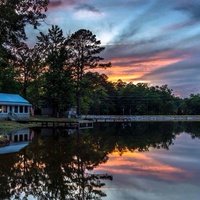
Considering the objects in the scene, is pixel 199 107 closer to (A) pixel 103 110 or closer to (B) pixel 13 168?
(A) pixel 103 110

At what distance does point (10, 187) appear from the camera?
50.0 feet

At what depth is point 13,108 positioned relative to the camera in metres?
68.7

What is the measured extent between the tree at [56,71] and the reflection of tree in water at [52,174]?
48.3 metres

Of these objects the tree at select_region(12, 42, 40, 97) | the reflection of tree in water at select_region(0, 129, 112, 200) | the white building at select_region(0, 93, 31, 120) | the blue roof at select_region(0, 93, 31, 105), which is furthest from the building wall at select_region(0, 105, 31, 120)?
the reflection of tree in water at select_region(0, 129, 112, 200)

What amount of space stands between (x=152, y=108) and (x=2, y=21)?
137220 mm

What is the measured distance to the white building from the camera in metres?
65.6

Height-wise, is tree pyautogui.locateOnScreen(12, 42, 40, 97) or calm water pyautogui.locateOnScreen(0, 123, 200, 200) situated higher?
tree pyautogui.locateOnScreen(12, 42, 40, 97)

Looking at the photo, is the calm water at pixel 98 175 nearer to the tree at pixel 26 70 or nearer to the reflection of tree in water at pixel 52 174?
the reflection of tree in water at pixel 52 174

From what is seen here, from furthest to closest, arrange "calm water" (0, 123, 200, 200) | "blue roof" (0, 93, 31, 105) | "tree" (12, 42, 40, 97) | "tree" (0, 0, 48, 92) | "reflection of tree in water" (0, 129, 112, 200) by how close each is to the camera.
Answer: "tree" (12, 42, 40, 97) < "blue roof" (0, 93, 31, 105) < "tree" (0, 0, 48, 92) < "reflection of tree in water" (0, 129, 112, 200) < "calm water" (0, 123, 200, 200)

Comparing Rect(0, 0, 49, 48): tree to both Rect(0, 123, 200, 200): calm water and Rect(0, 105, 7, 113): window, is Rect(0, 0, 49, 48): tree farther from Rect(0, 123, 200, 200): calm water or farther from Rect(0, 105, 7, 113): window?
Rect(0, 105, 7, 113): window

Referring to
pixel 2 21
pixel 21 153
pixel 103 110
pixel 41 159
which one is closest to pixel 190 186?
pixel 41 159

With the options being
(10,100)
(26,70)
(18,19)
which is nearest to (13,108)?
(10,100)

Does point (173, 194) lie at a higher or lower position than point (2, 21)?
lower

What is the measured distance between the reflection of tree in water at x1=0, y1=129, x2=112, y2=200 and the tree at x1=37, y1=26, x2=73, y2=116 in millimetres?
48265
